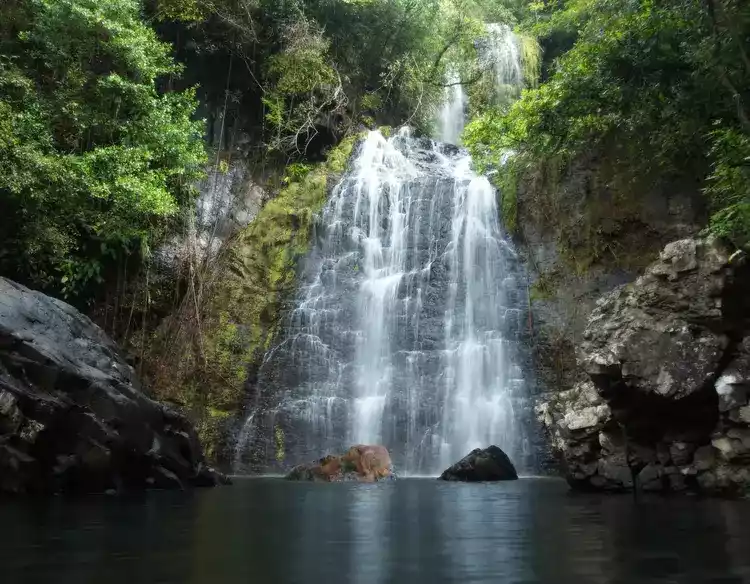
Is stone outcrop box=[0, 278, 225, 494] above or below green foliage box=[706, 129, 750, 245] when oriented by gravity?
below

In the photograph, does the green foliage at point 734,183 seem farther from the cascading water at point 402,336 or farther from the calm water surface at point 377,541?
the cascading water at point 402,336

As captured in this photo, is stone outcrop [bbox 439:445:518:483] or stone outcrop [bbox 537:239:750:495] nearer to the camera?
stone outcrop [bbox 537:239:750:495]

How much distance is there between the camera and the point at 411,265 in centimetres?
1627

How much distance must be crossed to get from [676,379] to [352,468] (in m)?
5.54

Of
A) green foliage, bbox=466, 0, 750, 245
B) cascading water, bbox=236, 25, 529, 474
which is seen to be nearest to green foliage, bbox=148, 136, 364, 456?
cascading water, bbox=236, 25, 529, 474

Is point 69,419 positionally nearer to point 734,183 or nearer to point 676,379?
point 676,379

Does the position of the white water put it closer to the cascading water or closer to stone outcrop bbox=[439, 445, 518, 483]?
the cascading water

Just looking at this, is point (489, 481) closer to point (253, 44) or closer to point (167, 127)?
point (167, 127)

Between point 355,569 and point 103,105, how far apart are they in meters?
14.8

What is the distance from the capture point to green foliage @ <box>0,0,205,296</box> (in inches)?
552

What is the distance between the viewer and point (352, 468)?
1156 cm

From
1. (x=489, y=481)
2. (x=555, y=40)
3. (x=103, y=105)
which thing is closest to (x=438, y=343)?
(x=489, y=481)

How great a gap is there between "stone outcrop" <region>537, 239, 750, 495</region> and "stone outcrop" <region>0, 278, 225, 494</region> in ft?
18.6

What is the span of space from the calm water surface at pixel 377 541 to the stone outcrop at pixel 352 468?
384cm
